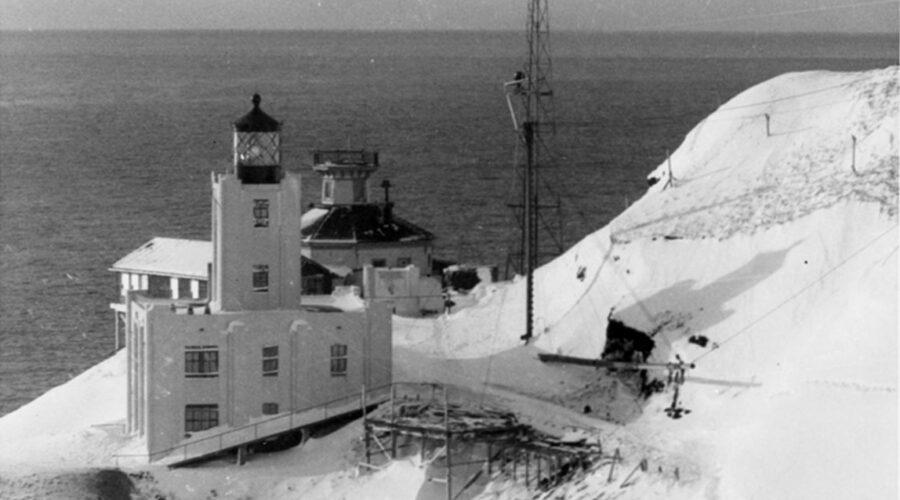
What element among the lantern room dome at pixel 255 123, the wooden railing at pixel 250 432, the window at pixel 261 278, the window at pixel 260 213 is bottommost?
the wooden railing at pixel 250 432

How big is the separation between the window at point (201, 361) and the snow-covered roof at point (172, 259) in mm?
17121

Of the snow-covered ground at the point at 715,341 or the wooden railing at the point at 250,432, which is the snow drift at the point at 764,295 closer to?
the snow-covered ground at the point at 715,341

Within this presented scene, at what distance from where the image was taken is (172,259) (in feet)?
248

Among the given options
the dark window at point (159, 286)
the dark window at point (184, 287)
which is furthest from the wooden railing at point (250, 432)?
the dark window at point (159, 286)

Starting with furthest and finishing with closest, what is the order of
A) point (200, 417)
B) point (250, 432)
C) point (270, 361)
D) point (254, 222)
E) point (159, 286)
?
point (159, 286) → point (254, 222) → point (270, 361) → point (200, 417) → point (250, 432)

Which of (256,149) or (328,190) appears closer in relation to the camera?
(256,149)

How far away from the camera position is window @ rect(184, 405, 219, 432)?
5566cm

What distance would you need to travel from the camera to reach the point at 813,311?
53719 mm

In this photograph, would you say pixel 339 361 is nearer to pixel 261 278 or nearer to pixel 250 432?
pixel 261 278

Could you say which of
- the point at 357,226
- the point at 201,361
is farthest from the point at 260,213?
the point at 357,226

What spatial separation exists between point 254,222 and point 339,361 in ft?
14.8

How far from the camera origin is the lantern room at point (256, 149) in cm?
5678

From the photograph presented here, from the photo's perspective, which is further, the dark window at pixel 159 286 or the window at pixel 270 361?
the dark window at pixel 159 286

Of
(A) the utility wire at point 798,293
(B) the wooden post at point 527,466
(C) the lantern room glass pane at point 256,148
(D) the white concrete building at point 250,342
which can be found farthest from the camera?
(C) the lantern room glass pane at point 256,148
